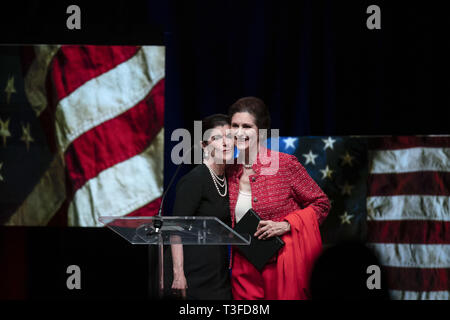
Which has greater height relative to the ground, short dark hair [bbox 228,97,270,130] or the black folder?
short dark hair [bbox 228,97,270,130]

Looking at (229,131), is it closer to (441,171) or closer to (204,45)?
(204,45)

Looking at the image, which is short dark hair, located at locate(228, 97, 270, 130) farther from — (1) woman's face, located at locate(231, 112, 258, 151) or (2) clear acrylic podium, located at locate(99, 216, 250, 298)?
(2) clear acrylic podium, located at locate(99, 216, 250, 298)

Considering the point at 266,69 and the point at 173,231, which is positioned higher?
the point at 266,69

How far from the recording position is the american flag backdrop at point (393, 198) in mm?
3465

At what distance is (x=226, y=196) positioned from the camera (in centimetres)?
297

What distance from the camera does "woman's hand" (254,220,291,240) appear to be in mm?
2909

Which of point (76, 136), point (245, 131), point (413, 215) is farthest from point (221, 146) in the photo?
point (413, 215)

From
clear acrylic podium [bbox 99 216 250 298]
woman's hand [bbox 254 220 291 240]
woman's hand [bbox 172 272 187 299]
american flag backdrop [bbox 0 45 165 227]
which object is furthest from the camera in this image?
american flag backdrop [bbox 0 45 165 227]

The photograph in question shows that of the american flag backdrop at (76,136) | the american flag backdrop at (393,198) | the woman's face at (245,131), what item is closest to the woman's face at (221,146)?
the woman's face at (245,131)

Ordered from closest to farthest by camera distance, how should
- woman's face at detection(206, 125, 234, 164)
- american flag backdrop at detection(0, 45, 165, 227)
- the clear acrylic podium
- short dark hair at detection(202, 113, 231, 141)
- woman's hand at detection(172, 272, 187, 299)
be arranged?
the clear acrylic podium → woman's hand at detection(172, 272, 187, 299) → woman's face at detection(206, 125, 234, 164) → short dark hair at detection(202, 113, 231, 141) → american flag backdrop at detection(0, 45, 165, 227)

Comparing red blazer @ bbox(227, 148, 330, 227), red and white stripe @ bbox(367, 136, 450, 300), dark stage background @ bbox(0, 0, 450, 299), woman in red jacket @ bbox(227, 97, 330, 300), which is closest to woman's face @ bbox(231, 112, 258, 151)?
woman in red jacket @ bbox(227, 97, 330, 300)

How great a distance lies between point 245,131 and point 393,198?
1204 millimetres

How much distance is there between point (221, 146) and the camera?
120 inches

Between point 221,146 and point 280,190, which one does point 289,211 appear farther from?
point 221,146
